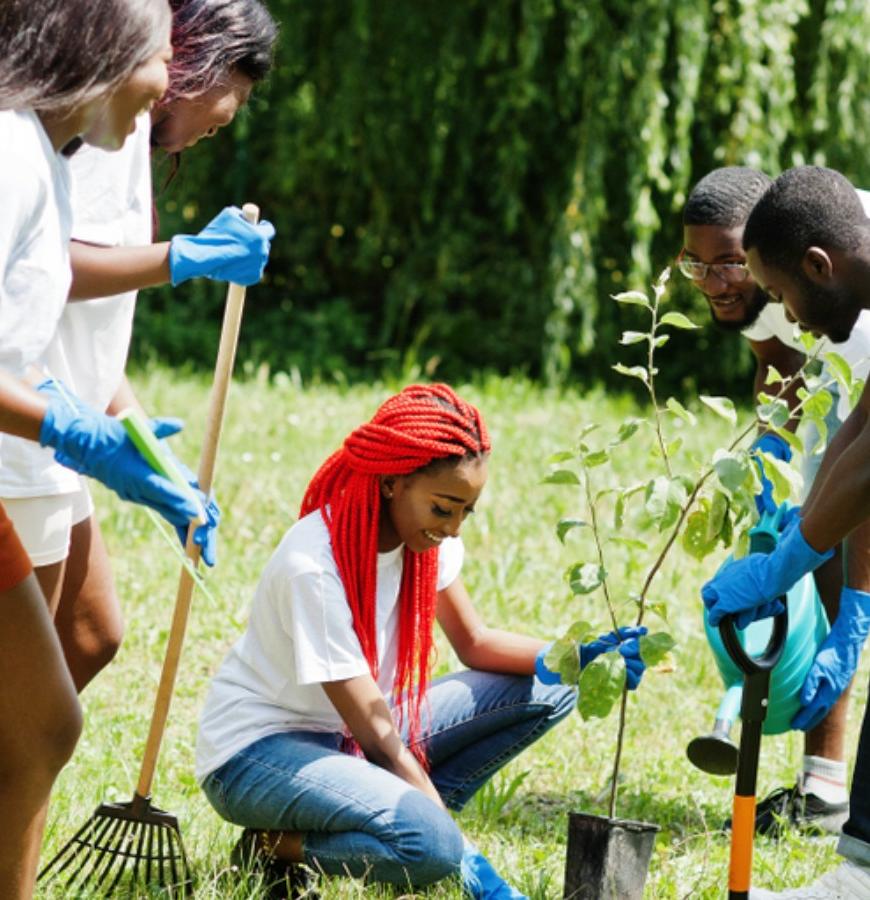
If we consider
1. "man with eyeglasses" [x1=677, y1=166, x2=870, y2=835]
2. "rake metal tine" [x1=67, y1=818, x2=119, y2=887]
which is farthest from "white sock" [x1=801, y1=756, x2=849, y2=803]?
"rake metal tine" [x1=67, y1=818, x2=119, y2=887]

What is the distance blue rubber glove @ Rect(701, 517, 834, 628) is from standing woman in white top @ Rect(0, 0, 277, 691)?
0.83 meters

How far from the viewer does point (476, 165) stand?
8.82 m

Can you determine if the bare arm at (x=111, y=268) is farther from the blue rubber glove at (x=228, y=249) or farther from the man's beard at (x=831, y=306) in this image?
the man's beard at (x=831, y=306)

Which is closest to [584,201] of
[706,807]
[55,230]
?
[706,807]

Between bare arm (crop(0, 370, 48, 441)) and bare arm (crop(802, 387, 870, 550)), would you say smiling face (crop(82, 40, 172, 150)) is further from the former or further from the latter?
bare arm (crop(802, 387, 870, 550))

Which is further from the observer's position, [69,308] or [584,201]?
[584,201]

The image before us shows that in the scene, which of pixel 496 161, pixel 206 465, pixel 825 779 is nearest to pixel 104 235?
pixel 206 465

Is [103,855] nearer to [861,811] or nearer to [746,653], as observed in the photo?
[746,653]

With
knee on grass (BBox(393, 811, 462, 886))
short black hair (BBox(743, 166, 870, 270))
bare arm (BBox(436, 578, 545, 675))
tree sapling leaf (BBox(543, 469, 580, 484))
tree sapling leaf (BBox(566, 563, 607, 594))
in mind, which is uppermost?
short black hair (BBox(743, 166, 870, 270))

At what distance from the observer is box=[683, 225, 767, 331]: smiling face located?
3.29m

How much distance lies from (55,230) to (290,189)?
679 centimetres

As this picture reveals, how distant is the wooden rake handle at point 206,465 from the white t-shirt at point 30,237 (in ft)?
1.98

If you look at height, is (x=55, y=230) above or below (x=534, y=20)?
below

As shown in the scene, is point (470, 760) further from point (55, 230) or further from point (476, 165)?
point (476, 165)
